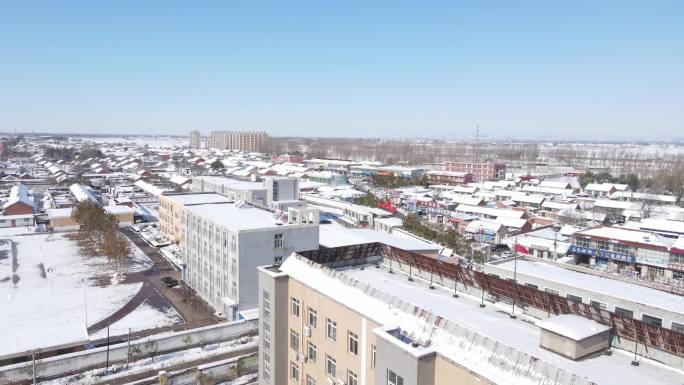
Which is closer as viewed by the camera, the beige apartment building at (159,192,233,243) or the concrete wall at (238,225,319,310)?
the concrete wall at (238,225,319,310)

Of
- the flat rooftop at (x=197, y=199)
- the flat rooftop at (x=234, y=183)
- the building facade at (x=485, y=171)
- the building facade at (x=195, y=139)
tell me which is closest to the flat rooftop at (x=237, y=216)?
the flat rooftop at (x=197, y=199)

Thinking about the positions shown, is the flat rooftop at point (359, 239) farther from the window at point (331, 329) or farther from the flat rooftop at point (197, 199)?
the window at point (331, 329)

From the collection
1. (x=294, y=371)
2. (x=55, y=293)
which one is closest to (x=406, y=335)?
(x=294, y=371)

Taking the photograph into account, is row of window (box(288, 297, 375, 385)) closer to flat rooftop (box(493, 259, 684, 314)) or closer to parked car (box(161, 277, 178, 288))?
flat rooftop (box(493, 259, 684, 314))

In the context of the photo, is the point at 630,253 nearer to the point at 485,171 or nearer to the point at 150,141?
the point at 485,171

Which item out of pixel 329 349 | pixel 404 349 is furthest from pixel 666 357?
pixel 329 349

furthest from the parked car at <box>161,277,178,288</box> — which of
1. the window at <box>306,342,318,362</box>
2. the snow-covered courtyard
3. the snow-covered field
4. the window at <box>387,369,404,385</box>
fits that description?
the snow-covered field
